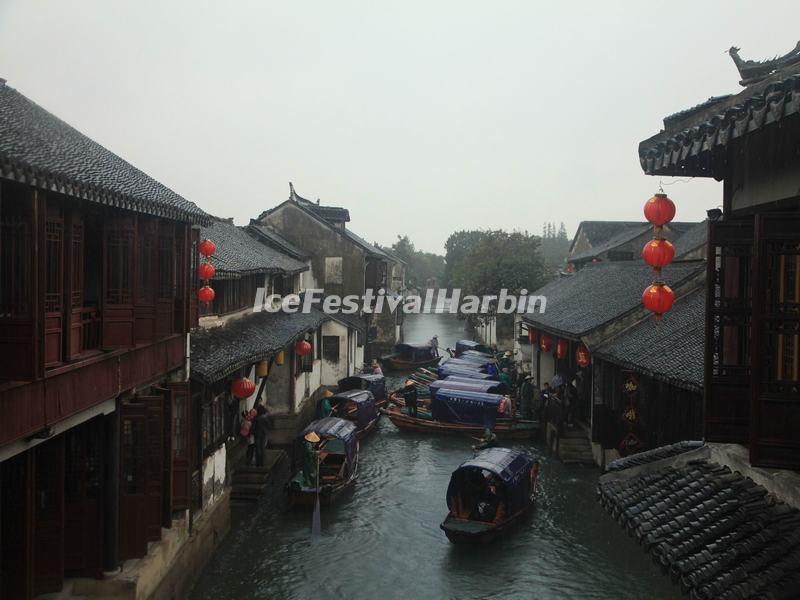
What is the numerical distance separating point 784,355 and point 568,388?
17313 mm

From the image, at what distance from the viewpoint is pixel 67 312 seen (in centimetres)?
833

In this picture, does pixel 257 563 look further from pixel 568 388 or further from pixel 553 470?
pixel 568 388

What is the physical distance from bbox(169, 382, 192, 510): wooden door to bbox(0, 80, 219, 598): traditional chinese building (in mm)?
27

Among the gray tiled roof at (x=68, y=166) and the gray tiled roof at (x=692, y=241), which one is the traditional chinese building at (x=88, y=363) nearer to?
the gray tiled roof at (x=68, y=166)

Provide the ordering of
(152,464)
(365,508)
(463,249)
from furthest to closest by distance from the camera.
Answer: (463,249) < (365,508) < (152,464)

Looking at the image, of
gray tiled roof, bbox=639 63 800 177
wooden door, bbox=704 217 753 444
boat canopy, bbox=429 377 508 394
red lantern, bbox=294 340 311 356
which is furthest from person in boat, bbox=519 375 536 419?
wooden door, bbox=704 217 753 444

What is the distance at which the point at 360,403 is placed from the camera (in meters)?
23.9

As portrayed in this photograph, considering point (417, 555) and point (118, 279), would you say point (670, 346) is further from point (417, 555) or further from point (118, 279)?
point (118, 279)

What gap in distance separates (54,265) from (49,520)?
395 centimetres

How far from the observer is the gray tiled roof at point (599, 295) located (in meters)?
20.8

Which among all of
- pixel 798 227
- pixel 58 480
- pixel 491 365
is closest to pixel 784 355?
pixel 798 227

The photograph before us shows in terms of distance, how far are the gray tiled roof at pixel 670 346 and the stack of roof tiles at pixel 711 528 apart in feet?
21.9

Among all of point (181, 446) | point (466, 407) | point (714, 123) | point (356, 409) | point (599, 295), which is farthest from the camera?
point (599, 295)

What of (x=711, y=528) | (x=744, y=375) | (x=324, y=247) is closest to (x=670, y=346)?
(x=744, y=375)
